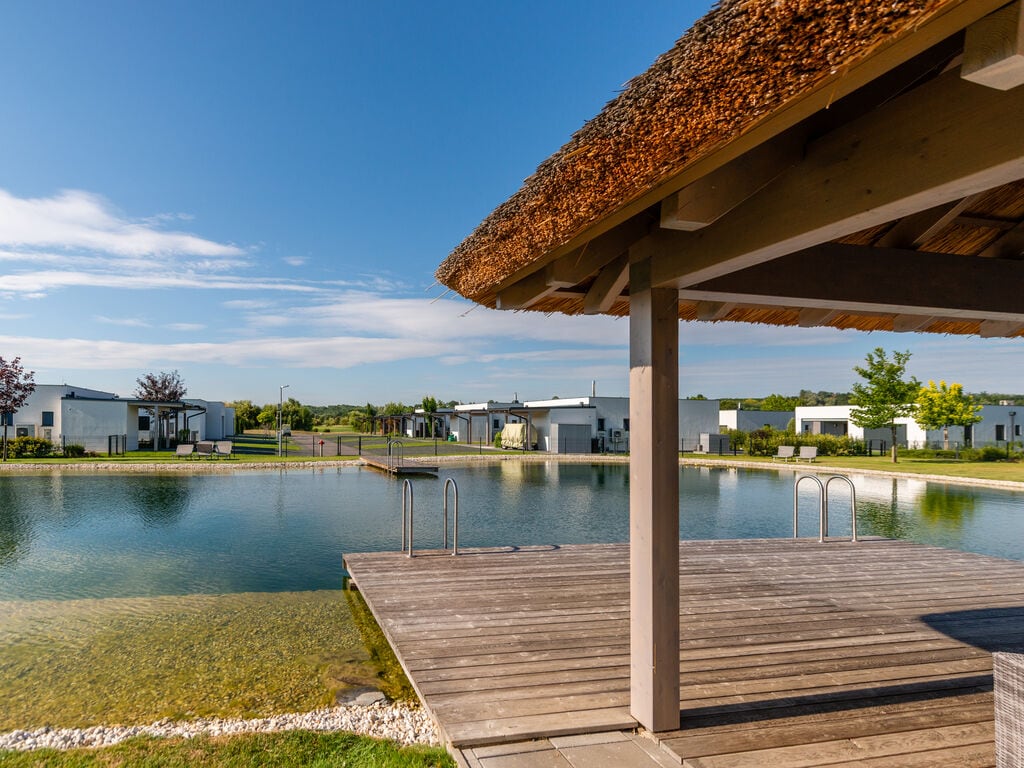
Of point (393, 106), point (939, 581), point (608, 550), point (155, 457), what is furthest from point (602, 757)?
point (155, 457)

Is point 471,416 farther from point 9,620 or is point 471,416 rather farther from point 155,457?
point 9,620

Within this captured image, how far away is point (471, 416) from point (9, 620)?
35788mm

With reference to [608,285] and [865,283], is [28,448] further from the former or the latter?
[865,283]

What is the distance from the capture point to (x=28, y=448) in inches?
933

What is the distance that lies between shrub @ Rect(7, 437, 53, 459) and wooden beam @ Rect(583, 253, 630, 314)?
27248 millimetres

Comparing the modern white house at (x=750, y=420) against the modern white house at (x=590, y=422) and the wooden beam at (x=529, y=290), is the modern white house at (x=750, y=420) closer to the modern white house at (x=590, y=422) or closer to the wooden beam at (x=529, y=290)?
the modern white house at (x=590, y=422)

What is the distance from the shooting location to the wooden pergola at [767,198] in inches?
48.9

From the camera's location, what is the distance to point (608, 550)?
6.81 meters

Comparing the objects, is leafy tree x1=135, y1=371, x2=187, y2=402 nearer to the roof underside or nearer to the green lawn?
the green lawn

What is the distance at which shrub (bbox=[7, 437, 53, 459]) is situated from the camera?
23.3 metres

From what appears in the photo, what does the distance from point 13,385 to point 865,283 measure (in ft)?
102

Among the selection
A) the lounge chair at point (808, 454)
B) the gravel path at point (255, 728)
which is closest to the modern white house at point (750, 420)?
the lounge chair at point (808, 454)

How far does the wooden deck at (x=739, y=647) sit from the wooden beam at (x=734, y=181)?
7.15 ft

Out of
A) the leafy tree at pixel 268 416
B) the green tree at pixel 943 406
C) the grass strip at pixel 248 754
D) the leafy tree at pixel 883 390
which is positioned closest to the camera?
the grass strip at pixel 248 754
